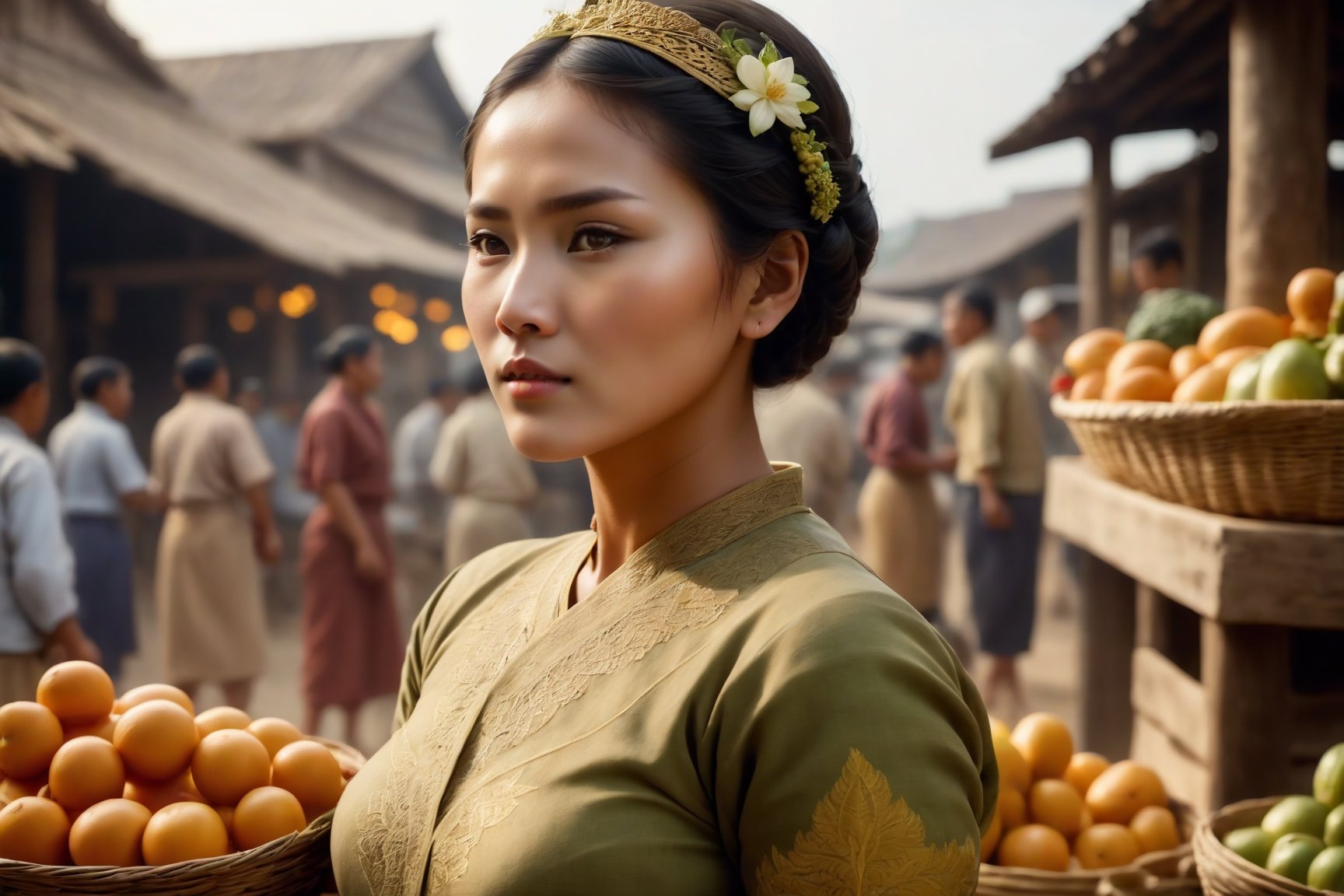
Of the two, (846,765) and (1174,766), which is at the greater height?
(846,765)

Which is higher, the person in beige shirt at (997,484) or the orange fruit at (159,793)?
the orange fruit at (159,793)

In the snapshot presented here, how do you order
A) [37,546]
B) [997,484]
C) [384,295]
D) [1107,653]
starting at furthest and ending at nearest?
[384,295] → [997,484] → [37,546] → [1107,653]

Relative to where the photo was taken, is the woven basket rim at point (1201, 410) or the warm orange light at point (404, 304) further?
the warm orange light at point (404, 304)

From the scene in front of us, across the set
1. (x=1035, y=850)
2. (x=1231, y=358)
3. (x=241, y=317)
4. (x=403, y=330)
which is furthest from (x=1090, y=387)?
(x=403, y=330)

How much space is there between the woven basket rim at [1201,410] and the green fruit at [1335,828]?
0.69 meters

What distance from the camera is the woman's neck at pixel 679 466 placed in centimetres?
145

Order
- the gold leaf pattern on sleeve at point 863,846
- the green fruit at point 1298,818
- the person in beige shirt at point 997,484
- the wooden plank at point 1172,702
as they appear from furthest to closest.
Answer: the person in beige shirt at point 997,484 < the wooden plank at point 1172,702 < the green fruit at point 1298,818 < the gold leaf pattern on sleeve at point 863,846

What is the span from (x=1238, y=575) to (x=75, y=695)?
203cm

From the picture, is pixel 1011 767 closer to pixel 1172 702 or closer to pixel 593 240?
pixel 1172 702

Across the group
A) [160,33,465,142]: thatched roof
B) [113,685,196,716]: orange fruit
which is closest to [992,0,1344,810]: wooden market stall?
[113,685,196,716]: orange fruit

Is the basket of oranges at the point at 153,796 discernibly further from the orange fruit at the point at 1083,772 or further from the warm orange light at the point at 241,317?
the warm orange light at the point at 241,317

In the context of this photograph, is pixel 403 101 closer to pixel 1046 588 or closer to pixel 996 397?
pixel 1046 588

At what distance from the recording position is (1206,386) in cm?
255

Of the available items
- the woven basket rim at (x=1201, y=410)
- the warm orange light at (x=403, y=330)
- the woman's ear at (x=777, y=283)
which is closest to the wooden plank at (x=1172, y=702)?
the woven basket rim at (x=1201, y=410)
